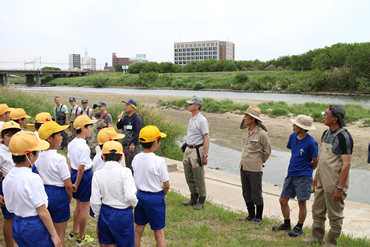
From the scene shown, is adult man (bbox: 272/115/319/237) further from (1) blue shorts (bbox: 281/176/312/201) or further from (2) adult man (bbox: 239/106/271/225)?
(2) adult man (bbox: 239/106/271/225)

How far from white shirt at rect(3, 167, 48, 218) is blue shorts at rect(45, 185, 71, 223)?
2.27 feet

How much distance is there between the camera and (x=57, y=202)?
3451 mm

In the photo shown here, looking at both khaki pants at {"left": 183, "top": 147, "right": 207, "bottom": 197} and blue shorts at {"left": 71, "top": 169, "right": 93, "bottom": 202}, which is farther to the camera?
khaki pants at {"left": 183, "top": 147, "right": 207, "bottom": 197}

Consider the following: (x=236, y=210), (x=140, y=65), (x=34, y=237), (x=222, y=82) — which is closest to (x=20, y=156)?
(x=34, y=237)

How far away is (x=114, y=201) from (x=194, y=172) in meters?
2.65

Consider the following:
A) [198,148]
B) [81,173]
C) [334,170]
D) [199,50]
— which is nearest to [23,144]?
[81,173]

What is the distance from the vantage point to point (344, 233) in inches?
200

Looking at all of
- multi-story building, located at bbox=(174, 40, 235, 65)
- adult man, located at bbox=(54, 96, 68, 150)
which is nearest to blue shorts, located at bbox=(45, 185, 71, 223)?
adult man, located at bbox=(54, 96, 68, 150)

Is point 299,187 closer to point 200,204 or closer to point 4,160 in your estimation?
point 200,204

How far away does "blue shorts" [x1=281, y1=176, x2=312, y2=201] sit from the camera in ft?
14.8

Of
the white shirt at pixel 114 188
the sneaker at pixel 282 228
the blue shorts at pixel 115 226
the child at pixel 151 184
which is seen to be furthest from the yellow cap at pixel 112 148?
the sneaker at pixel 282 228

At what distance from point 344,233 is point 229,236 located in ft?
7.16

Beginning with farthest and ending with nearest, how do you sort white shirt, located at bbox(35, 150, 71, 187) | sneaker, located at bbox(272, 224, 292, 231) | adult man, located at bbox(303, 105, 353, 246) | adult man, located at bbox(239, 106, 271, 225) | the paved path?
the paved path < adult man, located at bbox(239, 106, 271, 225) < sneaker, located at bbox(272, 224, 292, 231) < adult man, located at bbox(303, 105, 353, 246) < white shirt, located at bbox(35, 150, 71, 187)

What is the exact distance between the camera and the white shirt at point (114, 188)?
3.07 meters
